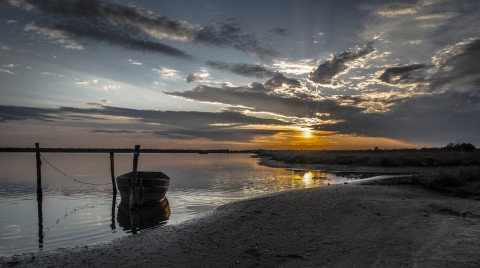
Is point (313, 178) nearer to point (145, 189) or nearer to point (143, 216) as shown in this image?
point (145, 189)

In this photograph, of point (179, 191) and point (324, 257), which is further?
point (179, 191)

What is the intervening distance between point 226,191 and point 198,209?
789 cm

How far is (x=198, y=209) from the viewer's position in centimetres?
1988

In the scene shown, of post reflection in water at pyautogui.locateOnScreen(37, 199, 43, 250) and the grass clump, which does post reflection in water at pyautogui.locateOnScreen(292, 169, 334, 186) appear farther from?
post reflection in water at pyautogui.locateOnScreen(37, 199, 43, 250)

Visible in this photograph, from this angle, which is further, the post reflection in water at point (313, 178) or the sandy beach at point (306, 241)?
the post reflection in water at point (313, 178)

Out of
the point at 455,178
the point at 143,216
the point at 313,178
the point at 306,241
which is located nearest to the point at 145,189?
the point at 143,216

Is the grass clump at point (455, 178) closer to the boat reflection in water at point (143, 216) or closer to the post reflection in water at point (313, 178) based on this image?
the post reflection in water at point (313, 178)

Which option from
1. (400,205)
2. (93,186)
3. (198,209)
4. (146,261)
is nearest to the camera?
(146,261)

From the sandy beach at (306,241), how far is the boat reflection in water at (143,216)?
3179 millimetres

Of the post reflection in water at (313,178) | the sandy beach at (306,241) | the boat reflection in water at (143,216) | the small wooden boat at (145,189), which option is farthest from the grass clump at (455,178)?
the small wooden boat at (145,189)

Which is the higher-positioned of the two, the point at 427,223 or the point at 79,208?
the point at 427,223

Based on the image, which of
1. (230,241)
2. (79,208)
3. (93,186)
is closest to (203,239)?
(230,241)

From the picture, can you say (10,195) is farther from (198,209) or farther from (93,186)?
(198,209)

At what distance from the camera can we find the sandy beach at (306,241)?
26.9 feet
